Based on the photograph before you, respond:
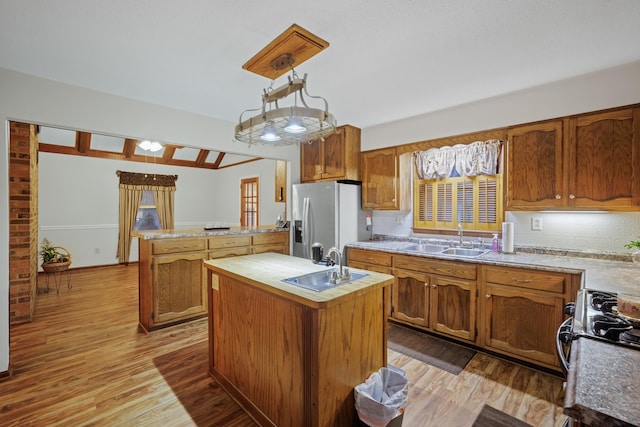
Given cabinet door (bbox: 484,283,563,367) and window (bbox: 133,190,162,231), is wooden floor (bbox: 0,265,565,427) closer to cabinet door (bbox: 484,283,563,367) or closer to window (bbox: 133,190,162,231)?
cabinet door (bbox: 484,283,563,367)

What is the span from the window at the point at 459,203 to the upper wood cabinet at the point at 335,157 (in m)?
0.87

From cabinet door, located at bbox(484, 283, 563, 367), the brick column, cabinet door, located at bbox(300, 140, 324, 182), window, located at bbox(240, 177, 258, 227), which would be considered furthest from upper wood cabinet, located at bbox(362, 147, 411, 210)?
the brick column

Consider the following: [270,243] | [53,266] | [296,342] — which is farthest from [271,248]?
[53,266]

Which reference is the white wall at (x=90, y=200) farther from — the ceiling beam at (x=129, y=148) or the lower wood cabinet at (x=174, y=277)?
the lower wood cabinet at (x=174, y=277)

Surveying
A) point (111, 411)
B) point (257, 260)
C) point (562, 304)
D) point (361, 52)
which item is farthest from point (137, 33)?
point (562, 304)

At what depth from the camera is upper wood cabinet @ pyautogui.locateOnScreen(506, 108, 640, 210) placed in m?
2.19

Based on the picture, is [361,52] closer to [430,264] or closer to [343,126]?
[343,126]

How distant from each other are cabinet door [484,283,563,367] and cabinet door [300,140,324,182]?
249cm

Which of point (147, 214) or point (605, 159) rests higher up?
point (605, 159)

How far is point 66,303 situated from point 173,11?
4.21 meters

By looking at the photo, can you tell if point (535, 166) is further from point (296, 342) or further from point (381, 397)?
point (296, 342)

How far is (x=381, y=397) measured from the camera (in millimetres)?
1653

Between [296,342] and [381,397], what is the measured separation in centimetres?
62

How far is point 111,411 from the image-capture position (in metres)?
1.88
